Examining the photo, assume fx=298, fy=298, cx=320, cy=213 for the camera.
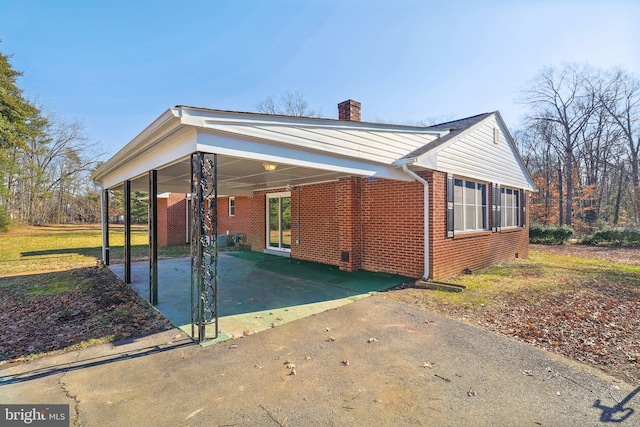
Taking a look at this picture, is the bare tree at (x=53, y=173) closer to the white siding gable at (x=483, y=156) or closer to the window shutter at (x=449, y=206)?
the white siding gable at (x=483, y=156)

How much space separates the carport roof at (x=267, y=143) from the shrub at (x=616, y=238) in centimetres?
1623

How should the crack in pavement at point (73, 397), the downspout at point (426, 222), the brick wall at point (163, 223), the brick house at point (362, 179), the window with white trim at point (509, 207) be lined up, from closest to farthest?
the crack in pavement at point (73, 397), the brick house at point (362, 179), the downspout at point (426, 222), the window with white trim at point (509, 207), the brick wall at point (163, 223)

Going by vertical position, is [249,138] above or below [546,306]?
above

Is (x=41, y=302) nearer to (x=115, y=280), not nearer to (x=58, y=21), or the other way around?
(x=115, y=280)

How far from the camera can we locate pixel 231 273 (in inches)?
324

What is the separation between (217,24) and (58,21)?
391 cm

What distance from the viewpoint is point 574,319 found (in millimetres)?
4691

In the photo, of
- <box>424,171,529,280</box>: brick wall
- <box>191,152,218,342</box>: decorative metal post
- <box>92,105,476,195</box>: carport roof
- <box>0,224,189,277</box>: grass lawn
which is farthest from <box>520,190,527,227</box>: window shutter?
<box>0,224,189,277</box>: grass lawn

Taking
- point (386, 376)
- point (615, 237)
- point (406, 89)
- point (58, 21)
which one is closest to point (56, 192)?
point (58, 21)

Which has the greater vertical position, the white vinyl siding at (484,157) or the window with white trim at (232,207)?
the white vinyl siding at (484,157)

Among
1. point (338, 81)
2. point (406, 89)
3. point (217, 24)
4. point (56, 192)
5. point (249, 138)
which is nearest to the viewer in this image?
point (249, 138)

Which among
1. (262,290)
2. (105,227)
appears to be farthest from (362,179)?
(105,227)

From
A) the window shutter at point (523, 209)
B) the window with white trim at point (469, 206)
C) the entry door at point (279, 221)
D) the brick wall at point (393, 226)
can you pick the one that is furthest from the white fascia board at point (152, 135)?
the window shutter at point (523, 209)

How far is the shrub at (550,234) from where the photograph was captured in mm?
17344
